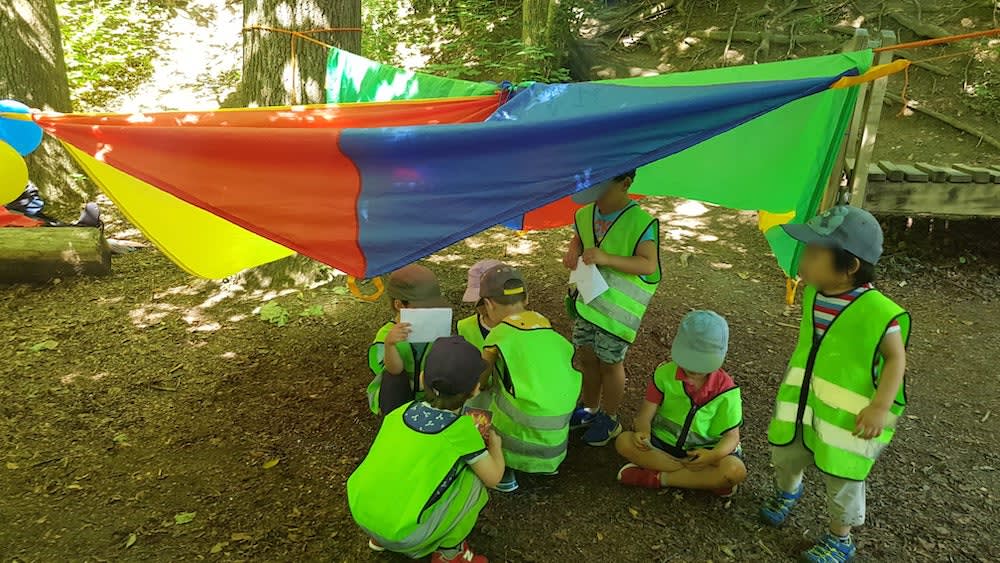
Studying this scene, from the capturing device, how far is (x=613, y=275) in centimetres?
270

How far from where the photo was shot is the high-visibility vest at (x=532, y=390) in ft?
7.61

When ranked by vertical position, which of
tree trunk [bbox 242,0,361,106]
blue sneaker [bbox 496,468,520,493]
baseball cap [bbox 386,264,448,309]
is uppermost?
tree trunk [bbox 242,0,361,106]

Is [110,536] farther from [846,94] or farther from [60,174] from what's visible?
[60,174]

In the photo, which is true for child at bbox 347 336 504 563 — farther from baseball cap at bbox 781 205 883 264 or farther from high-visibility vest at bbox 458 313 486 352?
baseball cap at bbox 781 205 883 264

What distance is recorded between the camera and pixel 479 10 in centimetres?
1012

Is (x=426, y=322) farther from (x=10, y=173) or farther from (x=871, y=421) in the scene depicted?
(x=10, y=173)

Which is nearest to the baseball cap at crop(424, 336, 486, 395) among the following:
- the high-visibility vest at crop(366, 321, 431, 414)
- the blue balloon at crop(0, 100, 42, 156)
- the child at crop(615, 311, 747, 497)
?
the high-visibility vest at crop(366, 321, 431, 414)

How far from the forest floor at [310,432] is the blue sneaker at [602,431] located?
0.14ft

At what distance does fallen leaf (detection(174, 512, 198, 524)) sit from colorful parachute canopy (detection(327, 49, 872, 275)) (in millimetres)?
1664

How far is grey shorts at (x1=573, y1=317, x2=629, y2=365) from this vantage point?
275 centimetres

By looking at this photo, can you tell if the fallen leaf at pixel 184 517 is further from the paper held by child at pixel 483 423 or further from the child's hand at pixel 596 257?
the child's hand at pixel 596 257

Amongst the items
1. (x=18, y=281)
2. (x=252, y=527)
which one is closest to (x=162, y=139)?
(x=252, y=527)

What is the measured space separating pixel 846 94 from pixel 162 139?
245 cm

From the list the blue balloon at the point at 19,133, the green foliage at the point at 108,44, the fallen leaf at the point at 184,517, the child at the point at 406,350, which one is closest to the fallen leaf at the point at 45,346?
the blue balloon at the point at 19,133
